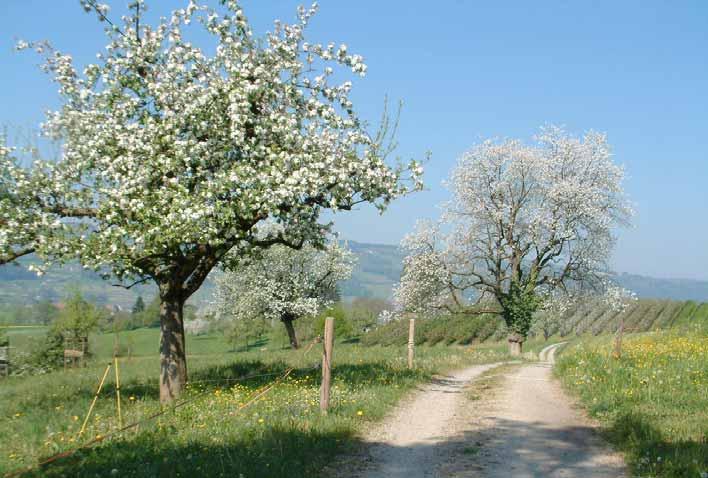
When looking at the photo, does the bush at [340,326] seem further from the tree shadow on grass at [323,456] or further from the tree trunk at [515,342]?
the tree shadow on grass at [323,456]

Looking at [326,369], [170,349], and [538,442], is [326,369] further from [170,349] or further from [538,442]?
[170,349]

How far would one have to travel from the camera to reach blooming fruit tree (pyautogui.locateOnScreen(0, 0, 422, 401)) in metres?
14.1

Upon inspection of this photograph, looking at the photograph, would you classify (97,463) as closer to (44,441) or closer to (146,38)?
(44,441)

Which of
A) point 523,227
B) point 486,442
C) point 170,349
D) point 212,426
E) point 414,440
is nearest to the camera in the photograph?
point 486,442

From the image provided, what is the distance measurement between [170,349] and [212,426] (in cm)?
539

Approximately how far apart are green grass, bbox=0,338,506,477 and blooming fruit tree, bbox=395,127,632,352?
20.9m

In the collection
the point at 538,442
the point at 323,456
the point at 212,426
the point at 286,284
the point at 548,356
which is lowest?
the point at 548,356

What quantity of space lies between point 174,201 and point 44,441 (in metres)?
5.11

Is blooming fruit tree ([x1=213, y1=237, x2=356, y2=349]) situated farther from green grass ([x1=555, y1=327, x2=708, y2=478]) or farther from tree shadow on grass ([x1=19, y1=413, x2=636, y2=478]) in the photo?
tree shadow on grass ([x1=19, y1=413, x2=636, y2=478])

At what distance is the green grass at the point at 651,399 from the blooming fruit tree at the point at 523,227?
16.1 metres

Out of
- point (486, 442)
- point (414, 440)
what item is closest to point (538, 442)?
point (486, 442)

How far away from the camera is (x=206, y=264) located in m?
16.7

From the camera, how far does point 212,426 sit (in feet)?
39.9

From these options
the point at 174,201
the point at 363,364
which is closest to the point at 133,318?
the point at 363,364
